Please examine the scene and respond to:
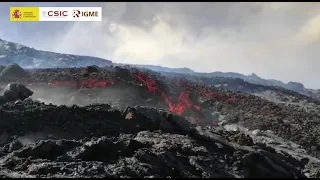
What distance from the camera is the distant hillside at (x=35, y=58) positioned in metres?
105

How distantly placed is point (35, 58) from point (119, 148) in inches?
3884

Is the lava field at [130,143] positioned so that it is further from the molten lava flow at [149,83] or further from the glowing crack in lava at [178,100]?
the molten lava flow at [149,83]

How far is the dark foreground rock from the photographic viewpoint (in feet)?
53.8

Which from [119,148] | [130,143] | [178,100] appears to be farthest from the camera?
[178,100]

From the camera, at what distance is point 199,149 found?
766 inches

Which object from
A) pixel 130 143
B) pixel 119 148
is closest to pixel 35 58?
pixel 130 143

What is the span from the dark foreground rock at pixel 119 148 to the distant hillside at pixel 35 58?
8326cm

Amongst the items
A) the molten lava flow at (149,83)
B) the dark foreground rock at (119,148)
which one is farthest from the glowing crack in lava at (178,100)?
the dark foreground rock at (119,148)

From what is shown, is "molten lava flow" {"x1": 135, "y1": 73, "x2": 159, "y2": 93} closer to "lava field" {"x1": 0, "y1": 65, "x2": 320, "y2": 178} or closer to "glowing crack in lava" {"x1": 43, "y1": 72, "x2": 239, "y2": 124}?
"glowing crack in lava" {"x1": 43, "y1": 72, "x2": 239, "y2": 124}

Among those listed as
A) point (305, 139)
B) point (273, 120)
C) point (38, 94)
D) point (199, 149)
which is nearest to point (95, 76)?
point (38, 94)

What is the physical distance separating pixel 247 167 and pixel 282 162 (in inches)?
101

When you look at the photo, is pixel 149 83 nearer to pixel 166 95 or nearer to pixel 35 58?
pixel 166 95

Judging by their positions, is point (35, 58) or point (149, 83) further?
point (35, 58)

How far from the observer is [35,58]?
4328 inches
